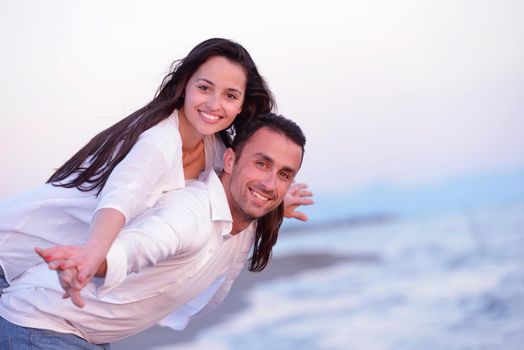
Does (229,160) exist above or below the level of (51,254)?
above

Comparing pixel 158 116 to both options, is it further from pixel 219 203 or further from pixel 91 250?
pixel 91 250

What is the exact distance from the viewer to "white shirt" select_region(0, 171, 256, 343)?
2.64 metres

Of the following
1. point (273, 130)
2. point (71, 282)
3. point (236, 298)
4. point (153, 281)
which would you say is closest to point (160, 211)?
point (153, 281)

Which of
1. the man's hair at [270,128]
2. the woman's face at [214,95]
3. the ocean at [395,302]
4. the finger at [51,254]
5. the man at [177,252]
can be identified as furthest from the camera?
the ocean at [395,302]

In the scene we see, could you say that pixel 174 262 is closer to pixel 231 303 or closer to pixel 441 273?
pixel 231 303

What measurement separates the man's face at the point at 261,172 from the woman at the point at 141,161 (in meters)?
0.19

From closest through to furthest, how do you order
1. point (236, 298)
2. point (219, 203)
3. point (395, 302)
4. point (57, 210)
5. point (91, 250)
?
point (91, 250) → point (219, 203) → point (57, 210) → point (395, 302) → point (236, 298)

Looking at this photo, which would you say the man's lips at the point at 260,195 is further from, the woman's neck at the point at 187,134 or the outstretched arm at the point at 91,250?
the outstretched arm at the point at 91,250

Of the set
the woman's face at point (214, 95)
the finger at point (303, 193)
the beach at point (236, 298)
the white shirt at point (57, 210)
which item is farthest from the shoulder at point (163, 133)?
the beach at point (236, 298)

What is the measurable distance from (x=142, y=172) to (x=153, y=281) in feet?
1.17

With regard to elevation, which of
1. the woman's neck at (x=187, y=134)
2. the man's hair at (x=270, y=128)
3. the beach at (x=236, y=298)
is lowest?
the beach at (x=236, y=298)

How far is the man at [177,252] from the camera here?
2553 mm

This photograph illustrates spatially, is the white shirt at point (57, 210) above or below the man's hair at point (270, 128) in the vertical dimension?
below

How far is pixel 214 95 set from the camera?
132 inches
